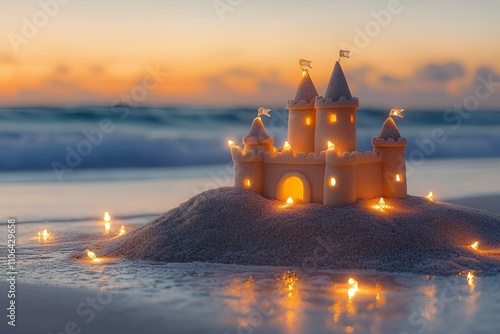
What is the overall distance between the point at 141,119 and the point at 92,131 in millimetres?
4523

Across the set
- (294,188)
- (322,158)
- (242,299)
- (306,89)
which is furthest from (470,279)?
(306,89)

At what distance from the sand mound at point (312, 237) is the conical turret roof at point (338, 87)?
2738 mm

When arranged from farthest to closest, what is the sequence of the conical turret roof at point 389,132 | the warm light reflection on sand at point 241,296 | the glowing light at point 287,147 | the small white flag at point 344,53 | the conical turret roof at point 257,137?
the conical turret roof at point 389,132, the conical turret roof at point 257,137, the glowing light at point 287,147, the small white flag at point 344,53, the warm light reflection on sand at point 241,296

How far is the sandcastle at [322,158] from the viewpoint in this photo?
14.3 m

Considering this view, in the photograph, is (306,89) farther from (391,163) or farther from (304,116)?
(391,163)

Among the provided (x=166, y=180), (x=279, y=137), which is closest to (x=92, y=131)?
(x=279, y=137)

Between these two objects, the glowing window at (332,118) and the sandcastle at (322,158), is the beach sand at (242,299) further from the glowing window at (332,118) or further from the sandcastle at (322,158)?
the glowing window at (332,118)

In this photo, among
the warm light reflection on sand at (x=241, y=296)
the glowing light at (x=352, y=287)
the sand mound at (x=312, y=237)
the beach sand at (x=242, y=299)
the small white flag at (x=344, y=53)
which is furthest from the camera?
the small white flag at (x=344, y=53)

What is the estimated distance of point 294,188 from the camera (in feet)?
50.4

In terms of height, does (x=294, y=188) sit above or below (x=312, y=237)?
above

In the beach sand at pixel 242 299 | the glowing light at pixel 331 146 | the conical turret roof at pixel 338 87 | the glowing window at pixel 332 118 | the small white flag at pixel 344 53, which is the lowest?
the beach sand at pixel 242 299

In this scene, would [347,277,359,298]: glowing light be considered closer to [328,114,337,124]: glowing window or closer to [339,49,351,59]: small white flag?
[328,114,337,124]: glowing window

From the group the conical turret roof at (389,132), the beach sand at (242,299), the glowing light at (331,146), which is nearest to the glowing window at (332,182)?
the glowing light at (331,146)

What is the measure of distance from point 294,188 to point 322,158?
1.27 m
